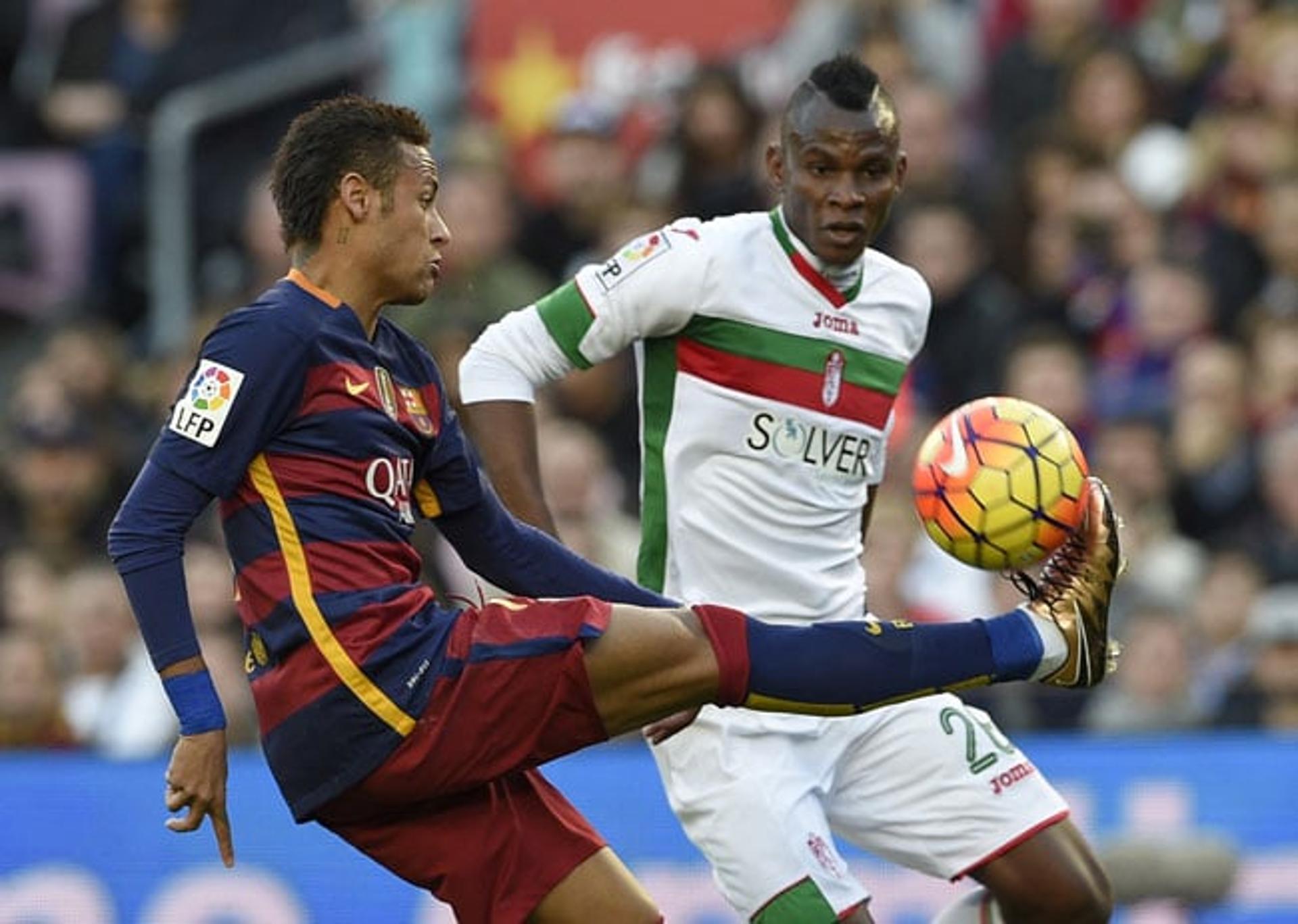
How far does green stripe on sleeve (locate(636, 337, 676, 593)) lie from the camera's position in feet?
23.7

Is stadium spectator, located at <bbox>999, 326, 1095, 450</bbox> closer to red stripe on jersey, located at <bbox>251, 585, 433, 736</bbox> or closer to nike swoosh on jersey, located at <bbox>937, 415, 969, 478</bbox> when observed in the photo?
nike swoosh on jersey, located at <bbox>937, 415, 969, 478</bbox>

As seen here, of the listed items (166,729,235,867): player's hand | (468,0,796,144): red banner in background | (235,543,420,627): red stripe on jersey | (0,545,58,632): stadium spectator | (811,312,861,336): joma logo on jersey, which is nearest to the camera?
(166,729,235,867): player's hand

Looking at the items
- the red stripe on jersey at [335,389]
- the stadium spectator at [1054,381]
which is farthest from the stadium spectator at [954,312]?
the red stripe on jersey at [335,389]

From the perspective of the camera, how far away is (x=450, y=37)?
13.8 metres

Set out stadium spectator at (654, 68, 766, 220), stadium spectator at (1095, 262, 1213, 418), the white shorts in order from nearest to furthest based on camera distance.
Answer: the white shorts < stadium spectator at (1095, 262, 1213, 418) < stadium spectator at (654, 68, 766, 220)

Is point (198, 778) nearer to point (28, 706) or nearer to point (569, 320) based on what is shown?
→ point (569, 320)

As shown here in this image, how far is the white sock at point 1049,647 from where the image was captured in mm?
6227

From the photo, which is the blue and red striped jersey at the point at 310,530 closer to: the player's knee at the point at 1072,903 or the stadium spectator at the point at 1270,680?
the player's knee at the point at 1072,903

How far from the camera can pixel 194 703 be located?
600cm

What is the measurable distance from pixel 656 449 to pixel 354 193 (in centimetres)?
133

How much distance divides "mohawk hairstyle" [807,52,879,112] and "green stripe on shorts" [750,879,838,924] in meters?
1.91

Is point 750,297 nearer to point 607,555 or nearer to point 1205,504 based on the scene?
point 607,555

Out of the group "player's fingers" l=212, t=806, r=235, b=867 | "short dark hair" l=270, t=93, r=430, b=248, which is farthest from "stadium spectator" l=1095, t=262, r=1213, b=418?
"player's fingers" l=212, t=806, r=235, b=867

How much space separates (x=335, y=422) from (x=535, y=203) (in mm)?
7055
